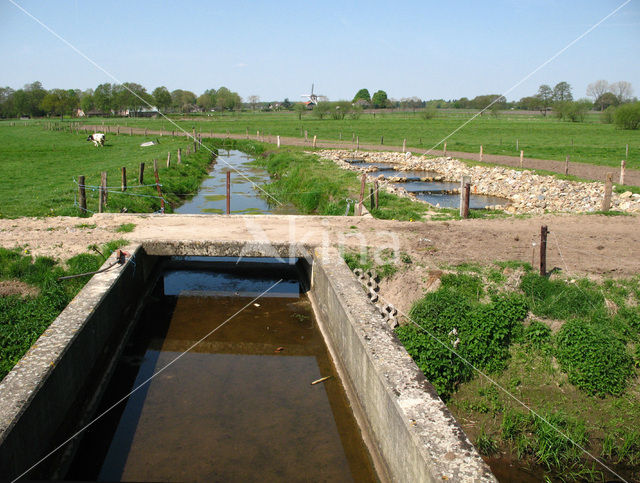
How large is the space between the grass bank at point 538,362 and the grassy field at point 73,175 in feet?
38.1

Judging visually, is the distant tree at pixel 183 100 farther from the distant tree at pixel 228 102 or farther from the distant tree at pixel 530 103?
the distant tree at pixel 530 103

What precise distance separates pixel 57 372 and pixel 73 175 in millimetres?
21876

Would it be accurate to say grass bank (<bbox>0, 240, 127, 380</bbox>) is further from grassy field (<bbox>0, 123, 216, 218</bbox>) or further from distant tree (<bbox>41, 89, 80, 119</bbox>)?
distant tree (<bbox>41, 89, 80, 119</bbox>)

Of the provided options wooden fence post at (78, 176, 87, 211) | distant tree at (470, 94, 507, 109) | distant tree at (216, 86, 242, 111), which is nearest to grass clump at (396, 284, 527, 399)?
wooden fence post at (78, 176, 87, 211)

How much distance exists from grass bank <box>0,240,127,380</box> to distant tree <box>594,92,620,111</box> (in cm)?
10721

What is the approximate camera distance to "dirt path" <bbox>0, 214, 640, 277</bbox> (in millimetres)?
11648

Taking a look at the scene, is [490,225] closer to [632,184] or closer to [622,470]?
[622,470]

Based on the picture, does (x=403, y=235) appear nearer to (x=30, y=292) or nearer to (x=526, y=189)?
(x=30, y=292)

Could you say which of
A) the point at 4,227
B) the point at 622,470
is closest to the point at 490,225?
the point at 622,470

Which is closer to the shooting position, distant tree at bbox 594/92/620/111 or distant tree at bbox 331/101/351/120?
distant tree at bbox 331/101/351/120

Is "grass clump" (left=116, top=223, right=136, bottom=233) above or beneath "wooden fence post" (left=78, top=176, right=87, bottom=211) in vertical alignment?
beneath

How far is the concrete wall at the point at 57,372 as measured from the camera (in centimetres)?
586

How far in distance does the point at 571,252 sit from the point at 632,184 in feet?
44.5

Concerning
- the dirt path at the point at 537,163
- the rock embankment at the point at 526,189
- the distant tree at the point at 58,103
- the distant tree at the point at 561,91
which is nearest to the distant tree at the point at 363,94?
the distant tree at the point at 561,91
